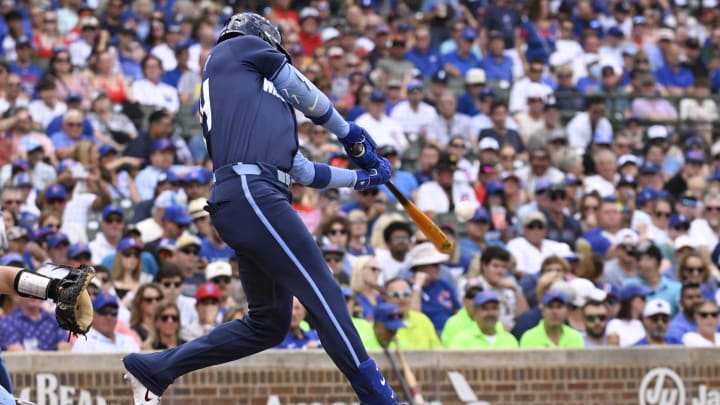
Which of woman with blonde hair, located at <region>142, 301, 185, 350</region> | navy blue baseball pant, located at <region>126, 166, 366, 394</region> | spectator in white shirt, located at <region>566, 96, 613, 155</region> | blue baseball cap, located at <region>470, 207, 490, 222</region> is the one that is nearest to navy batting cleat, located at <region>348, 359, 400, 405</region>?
navy blue baseball pant, located at <region>126, 166, 366, 394</region>

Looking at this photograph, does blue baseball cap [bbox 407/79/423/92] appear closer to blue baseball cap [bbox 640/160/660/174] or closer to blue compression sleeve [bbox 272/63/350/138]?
blue baseball cap [bbox 640/160/660/174]

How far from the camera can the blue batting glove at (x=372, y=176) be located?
7863 mm

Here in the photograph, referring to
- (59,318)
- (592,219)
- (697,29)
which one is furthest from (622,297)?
(697,29)

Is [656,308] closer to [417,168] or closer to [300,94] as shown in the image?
[417,168]

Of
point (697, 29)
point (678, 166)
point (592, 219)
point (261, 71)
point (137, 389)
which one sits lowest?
point (137, 389)

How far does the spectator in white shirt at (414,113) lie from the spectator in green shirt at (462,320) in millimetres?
4302

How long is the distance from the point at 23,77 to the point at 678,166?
6905mm

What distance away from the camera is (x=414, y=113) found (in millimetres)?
16219

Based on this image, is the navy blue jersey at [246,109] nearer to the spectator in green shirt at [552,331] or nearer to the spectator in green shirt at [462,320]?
the spectator in green shirt at [462,320]

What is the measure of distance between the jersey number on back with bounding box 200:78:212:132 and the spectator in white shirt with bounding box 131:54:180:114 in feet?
26.9

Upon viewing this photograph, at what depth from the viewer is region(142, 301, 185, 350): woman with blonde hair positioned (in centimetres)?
1099

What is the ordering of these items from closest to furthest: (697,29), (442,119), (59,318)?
1. (59,318)
2. (442,119)
3. (697,29)

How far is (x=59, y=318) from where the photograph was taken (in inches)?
280

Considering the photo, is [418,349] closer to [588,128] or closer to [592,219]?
[592,219]
